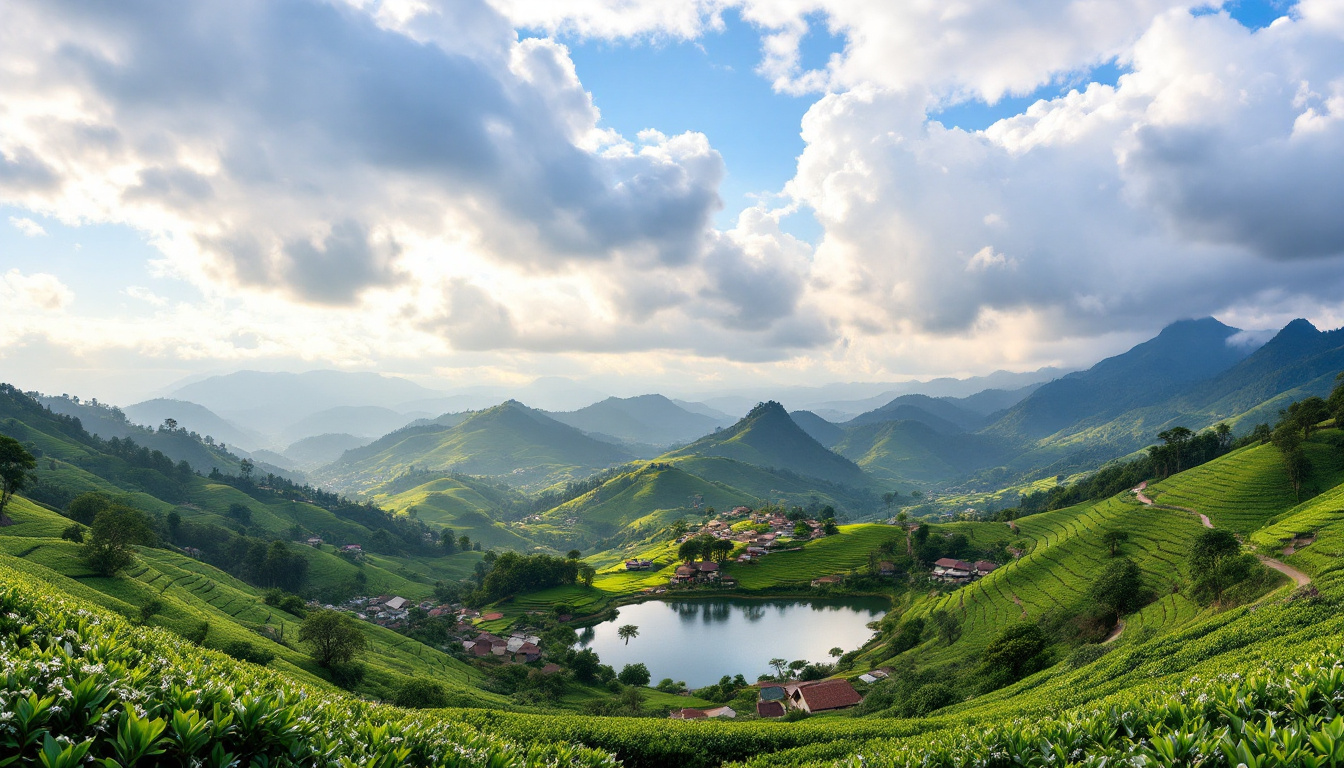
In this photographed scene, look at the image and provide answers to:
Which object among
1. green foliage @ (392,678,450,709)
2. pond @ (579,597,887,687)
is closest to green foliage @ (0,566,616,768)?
green foliage @ (392,678,450,709)

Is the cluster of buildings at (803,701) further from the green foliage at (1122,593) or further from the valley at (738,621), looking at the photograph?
the green foliage at (1122,593)

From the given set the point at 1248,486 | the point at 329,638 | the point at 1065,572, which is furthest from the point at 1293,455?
the point at 329,638

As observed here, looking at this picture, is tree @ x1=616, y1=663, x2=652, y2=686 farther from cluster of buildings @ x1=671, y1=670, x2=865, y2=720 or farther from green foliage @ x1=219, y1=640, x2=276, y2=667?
green foliage @ x1=219, y1=640, x2=276, y2=667

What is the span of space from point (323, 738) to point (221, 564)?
397 ft

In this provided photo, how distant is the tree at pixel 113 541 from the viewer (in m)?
42.8

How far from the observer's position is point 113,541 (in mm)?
46844

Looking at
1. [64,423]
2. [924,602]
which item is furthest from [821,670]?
[64,423]

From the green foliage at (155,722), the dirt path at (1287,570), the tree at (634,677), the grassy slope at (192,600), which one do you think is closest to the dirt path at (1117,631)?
the dirt path at (1287,570)

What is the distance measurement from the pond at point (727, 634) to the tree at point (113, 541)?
4776 cm

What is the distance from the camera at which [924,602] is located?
6781 cm

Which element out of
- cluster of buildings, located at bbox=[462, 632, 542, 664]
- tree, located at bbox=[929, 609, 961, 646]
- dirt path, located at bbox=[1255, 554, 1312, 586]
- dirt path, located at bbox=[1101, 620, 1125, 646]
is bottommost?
cluster of buildings, located at bbox=[462, 632, 542, 664]

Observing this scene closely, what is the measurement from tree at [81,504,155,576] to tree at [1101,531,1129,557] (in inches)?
3666

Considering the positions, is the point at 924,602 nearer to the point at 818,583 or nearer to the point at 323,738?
the point at 818,583

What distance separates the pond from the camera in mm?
60125
